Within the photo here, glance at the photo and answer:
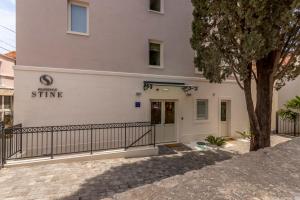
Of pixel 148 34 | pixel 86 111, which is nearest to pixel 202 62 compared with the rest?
pixel 148 34

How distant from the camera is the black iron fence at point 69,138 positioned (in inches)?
298

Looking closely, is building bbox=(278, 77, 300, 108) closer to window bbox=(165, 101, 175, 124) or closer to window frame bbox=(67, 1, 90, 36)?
window bbox=(165, 101, 175, 124)

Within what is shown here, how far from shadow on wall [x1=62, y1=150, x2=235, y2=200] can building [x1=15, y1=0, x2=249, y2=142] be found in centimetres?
249

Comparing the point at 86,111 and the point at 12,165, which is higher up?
the point at 86,111

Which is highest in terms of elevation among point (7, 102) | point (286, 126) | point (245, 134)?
point (7, 102)

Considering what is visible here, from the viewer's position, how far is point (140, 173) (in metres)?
6.50

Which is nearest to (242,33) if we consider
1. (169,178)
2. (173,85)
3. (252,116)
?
(252,116)

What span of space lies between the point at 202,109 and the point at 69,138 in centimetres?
777

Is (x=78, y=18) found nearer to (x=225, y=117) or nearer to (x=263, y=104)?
(x=263, y=104)

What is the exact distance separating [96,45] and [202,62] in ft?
16.7

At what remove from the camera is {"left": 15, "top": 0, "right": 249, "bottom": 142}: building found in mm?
8008

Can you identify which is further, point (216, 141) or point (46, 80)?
point (216, 141)

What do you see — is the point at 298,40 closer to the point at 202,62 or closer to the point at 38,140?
the point at 202,62

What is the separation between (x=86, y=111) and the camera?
885 cm
